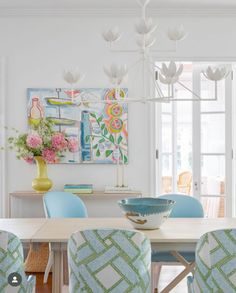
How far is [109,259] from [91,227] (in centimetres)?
75

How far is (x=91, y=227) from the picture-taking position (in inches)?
114

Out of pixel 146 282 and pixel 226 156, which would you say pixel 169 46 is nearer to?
pixel 226 156

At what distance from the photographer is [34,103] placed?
4.67m

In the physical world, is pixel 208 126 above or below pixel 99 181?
above

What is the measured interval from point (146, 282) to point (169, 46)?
3039 mm

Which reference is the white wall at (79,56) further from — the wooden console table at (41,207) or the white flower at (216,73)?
the white flower at (216,73)

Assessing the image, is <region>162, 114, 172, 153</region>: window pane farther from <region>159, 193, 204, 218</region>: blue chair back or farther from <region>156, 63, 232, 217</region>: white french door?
<region>159, 193, 204, 218</region>: blue chair back

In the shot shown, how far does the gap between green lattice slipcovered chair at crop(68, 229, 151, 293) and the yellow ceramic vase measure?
230 cm

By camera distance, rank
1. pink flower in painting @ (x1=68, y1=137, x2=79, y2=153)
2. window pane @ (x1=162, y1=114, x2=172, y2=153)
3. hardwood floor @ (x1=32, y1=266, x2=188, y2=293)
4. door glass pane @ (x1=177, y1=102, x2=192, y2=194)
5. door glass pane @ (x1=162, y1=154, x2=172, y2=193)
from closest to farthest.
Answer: hardwood floor @ (x1=32, y1=266, x2=188, y2=293) → pink flower in painting @ (x1=68, y1=137, x2=79, y2=153) → window pane @ (x1=162, y1=114, x2=172, y2=153) → door glass pane @ (x1=162, y1=154, x2=172, y2=193) → door glass pane @ (x1=177, y1=102, x2=192, y2=194)

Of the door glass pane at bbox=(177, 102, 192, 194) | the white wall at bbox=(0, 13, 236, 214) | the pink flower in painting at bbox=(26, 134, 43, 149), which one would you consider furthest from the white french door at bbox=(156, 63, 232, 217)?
the door glass pane at bbox=(177, 102, 192, 194)

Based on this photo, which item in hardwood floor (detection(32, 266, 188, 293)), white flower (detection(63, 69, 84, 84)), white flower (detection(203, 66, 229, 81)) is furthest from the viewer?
hardwood floor (detection(32, 266, 188, 293))

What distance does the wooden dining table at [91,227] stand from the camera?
256 centimetres

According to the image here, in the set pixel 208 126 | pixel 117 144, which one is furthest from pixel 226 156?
pixel 117 144

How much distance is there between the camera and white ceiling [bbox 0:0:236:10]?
4.44 metres
